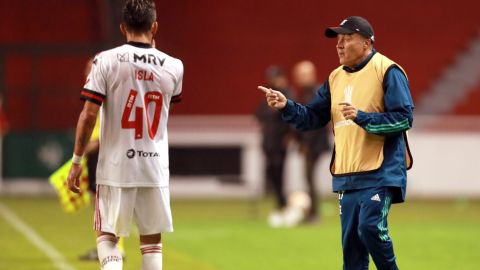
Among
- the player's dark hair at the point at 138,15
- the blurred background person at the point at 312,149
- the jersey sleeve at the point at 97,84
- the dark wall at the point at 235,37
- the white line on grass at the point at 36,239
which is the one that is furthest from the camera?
the dark wall at the point at 235,37

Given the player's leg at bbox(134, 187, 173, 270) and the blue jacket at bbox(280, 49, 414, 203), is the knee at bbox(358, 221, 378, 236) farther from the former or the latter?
the player's leg at bbox(134, 187, 173, 270)

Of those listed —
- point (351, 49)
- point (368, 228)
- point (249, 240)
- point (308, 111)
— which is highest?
point (351, 49)

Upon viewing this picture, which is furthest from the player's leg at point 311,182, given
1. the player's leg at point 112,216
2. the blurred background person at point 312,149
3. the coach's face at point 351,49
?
the player's leg at point 112,216

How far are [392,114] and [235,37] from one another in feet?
58.3

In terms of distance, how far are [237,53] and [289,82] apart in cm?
204

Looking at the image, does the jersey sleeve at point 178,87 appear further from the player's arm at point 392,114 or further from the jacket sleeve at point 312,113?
the player's arm at point 392,114

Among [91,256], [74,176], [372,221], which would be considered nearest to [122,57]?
[74,176]

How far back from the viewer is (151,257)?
4.74m

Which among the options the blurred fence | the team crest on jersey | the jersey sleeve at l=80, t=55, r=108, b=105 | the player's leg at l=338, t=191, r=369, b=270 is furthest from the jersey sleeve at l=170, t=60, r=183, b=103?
the blurred fence

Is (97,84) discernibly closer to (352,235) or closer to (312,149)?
(352,235)

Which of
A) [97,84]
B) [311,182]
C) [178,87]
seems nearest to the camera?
[97,84]

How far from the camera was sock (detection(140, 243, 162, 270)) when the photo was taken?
4738 mm

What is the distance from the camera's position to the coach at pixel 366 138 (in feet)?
15.2

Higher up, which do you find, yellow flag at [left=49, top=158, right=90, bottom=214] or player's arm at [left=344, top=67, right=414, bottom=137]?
player's arm at [left=344, top=67, right=414, bottom=137]
